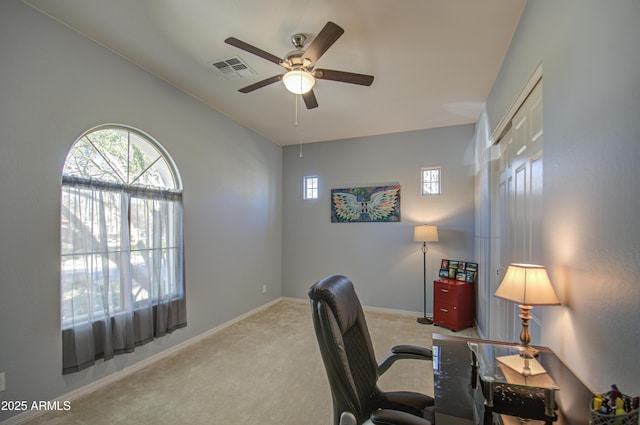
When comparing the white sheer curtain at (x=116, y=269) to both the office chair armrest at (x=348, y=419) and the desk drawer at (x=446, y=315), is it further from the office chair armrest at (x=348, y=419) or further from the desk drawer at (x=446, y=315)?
the desk drawer at (x=446, y=315)

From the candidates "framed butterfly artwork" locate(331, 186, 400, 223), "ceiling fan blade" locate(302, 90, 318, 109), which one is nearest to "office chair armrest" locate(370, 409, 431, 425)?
"ceiling fan blade" locate(302, 90, 318, 109)

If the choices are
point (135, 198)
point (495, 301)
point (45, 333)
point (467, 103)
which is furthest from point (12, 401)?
point (467, 103)

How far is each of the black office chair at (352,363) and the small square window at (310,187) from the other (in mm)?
3815

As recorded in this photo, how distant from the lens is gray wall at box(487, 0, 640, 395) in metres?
0.87

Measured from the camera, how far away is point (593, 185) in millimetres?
1080

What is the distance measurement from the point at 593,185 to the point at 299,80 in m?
1.89

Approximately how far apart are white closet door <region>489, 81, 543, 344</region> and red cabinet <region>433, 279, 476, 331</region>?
705 millimetres

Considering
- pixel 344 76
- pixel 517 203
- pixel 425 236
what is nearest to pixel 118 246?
pixel 344 76

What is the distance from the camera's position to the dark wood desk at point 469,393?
920 mm

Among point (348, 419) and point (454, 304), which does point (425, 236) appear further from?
→ point (348, 419)

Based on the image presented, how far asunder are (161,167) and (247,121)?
153cm

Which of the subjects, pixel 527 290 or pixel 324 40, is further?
pixel 324 40

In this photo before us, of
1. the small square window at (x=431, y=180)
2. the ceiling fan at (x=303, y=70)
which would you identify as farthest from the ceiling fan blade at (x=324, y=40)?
the small square window at (x=431, y=180)

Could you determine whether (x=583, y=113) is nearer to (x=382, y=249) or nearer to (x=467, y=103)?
(x=467, y=103)
